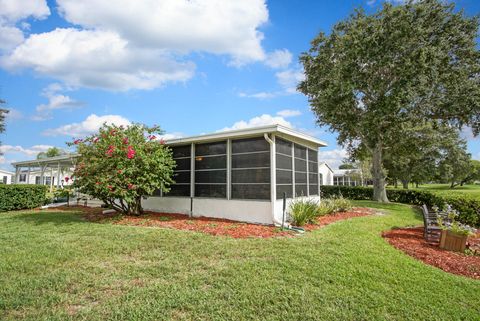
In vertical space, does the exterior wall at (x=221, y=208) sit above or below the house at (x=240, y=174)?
below

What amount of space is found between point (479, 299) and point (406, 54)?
15.5 meters

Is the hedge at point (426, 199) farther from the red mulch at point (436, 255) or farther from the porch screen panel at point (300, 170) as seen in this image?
the porch screen panel at point (300, 170)

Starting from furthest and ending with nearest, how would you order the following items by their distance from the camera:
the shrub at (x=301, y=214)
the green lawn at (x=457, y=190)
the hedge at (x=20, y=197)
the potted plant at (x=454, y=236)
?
the hedge at (x=20, y=197) → the green lawn at (x=457, y=190) → the shrub at (x=301, y=214) → the potted plant at (x=454, y=236)

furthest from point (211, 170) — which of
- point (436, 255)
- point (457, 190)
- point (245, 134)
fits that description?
point (457, 190)

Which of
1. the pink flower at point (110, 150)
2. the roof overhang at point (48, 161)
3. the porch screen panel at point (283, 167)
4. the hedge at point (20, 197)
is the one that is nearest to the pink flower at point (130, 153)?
the pink flower at point (110, 150)

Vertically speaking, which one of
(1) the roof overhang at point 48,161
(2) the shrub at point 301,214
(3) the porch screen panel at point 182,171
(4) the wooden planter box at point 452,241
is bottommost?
(4) the wooden planter box at point 452,241

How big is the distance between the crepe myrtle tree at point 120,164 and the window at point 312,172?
5820 millimetres

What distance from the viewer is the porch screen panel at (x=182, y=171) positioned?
414 inches

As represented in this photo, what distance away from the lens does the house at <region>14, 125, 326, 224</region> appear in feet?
28.3

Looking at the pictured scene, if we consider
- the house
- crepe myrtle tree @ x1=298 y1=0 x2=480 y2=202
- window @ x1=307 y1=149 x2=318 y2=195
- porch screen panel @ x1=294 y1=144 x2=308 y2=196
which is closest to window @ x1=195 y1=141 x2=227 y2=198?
the house

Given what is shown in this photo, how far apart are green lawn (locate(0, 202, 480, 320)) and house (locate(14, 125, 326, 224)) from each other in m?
2.51

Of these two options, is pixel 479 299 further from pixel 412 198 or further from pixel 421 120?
pixel 412 198

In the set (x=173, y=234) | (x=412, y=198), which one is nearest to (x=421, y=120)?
(x=412, y=198)

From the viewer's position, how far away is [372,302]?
11.3 ft
